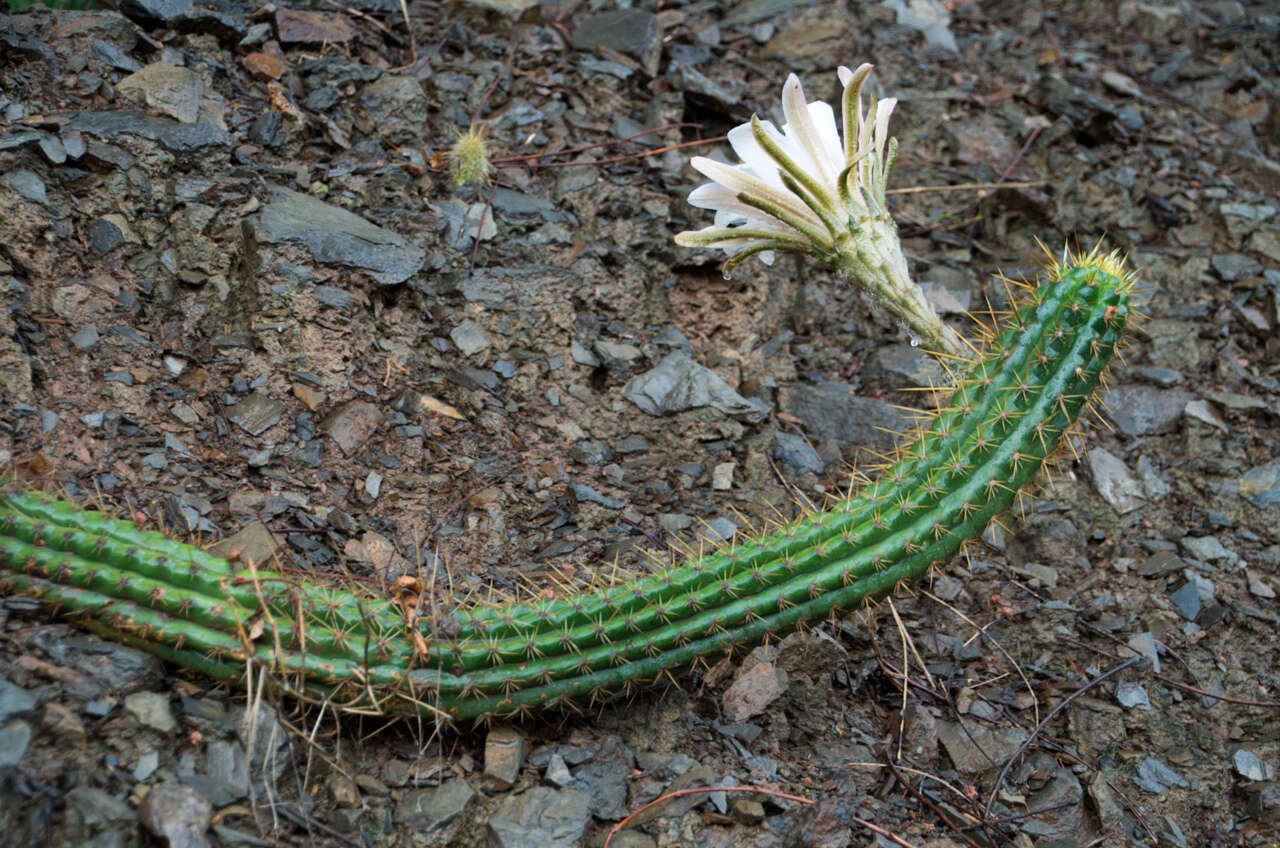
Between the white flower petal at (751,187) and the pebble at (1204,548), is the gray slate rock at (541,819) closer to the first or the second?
the white flower petal at (751,187)

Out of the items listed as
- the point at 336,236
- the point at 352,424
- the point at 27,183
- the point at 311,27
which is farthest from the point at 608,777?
the point at 311,27

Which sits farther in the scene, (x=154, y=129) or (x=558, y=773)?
(x=154, y=129)

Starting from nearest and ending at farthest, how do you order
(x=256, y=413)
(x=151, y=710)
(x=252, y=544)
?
1. (x=151, y=710)
2. (x=252, y=544)
3. (x=256, y=413)

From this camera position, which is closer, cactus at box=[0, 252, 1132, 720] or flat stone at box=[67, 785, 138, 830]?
flat stone at box=[67, 785, 138, 830]

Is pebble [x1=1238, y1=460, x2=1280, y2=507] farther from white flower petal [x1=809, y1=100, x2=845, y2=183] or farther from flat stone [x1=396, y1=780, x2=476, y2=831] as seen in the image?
flat stone [x1=396, y1=780, x2=476, y2=831]

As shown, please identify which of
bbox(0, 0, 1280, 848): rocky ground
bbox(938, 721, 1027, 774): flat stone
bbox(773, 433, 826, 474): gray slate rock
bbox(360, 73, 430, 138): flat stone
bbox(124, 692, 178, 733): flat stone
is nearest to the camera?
bbox(124, 692, 178, 733): flat stone

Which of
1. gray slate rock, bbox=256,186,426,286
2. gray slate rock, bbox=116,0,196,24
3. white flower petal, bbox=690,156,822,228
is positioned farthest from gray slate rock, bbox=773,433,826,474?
gray slate rock, bbox=116,0,196,24

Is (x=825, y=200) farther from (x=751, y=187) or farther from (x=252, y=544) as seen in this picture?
(x=252, y=544)
